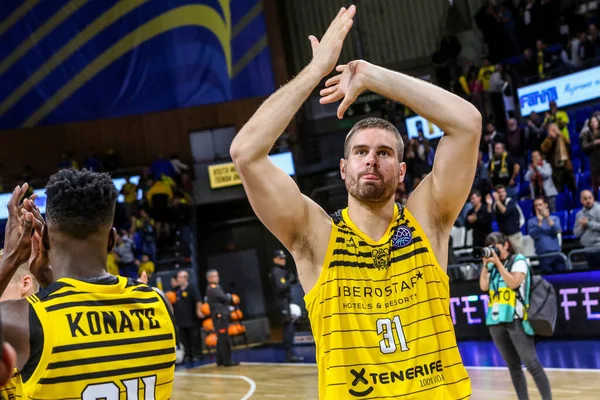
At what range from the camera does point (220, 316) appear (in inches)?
595

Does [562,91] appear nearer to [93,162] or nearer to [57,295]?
[93,162]

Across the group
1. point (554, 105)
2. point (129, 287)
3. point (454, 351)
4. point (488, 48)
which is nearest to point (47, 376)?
point (129, 287)

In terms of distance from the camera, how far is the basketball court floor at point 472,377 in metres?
8.88

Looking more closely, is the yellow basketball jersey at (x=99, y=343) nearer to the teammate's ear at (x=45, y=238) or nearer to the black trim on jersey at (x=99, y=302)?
the black trim on jersey at (x=99, y=302)

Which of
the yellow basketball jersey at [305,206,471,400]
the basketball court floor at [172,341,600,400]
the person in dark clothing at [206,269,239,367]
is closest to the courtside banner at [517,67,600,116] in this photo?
the basketball court floor at [172,341,600,400]

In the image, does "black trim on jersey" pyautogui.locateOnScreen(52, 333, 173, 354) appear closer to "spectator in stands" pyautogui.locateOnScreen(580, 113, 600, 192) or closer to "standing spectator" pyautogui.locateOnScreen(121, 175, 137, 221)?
"spectator in stands" pyautogui.locateOnScreen(580, 113, 600, 192)

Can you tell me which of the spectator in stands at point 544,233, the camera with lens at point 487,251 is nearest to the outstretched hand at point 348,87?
the camera with lens at point 487,251

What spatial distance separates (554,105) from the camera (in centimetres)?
1519

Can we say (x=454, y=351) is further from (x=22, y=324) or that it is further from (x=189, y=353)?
(x=189, y=353)

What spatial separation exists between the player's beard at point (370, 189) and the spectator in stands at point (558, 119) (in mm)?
12266

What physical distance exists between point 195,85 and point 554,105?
23.8 feet

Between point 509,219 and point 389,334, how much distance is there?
416 inches

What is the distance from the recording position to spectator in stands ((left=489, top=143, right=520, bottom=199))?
595 inches

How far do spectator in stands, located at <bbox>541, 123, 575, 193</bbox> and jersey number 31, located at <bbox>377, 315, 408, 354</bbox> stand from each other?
39.5 ft
